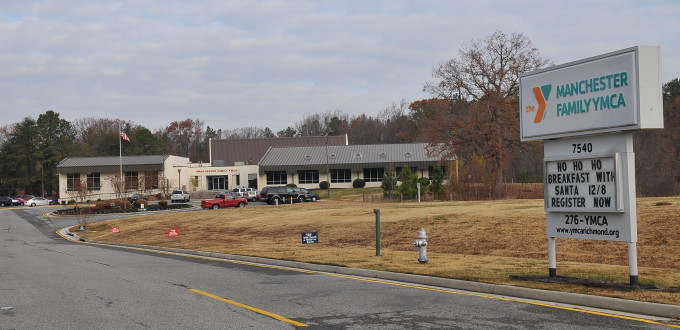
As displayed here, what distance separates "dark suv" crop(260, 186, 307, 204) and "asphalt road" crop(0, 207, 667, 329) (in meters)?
41.6

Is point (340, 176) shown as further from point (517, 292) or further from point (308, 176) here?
point (517, 292)

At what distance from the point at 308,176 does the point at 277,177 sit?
439cm

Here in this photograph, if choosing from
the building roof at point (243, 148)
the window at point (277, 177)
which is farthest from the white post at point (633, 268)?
the building roof at point (243, 148)

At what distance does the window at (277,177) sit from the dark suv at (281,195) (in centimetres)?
2782

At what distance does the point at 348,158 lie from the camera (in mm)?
87375

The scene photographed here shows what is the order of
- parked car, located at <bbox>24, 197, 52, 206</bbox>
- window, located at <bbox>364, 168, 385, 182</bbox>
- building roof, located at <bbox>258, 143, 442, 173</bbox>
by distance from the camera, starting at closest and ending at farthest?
parked car, located at <bbox>24, 197, 52, 206</bbox>
building roof, located at <bbox>258, 143, 442, 173</bbox>
window, located at <bbox>364, 168, 385, 182</bbox>

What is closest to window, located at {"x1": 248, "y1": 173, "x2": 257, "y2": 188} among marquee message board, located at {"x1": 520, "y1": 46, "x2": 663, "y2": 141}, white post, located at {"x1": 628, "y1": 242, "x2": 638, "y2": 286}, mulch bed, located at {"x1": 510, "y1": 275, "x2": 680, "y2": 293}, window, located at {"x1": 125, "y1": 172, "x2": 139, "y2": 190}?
window, located at {"x1": 125, "y1": 172, "x2": 139, "y2": 190}

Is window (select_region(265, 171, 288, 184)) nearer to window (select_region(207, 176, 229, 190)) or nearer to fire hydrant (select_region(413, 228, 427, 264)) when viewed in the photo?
window (select_region(207, 176, 229, 190))

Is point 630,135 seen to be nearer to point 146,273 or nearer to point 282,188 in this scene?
point 146,273

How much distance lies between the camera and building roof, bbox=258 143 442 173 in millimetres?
84562

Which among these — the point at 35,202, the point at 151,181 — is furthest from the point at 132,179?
the point at 35,202

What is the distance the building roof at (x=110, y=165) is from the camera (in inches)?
3487

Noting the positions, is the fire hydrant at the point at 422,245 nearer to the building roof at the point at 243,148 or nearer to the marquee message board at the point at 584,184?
the marquee message board at the point at 584,184

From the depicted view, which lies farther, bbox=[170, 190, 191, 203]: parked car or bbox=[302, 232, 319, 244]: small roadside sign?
bbox=[170, 190, 191, 203]: parked car
